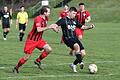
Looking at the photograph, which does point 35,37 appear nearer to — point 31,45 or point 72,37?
point 31,45

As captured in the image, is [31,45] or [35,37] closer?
[31,45]

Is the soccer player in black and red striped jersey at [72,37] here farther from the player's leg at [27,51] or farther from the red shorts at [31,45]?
the player's leg at [27,51]

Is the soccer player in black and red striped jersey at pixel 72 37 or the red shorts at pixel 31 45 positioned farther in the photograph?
the soccer player in black and red striped jersey at pixel 72 37

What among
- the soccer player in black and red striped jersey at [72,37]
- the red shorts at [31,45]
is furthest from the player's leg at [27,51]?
the soccer player in black and red striped jersey at [72,37]

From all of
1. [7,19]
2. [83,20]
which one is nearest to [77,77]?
[83,20]

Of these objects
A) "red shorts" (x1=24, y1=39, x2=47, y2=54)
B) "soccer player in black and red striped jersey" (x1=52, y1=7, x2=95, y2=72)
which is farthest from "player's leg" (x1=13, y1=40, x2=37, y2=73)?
"soccer player in black and red striped jersey" (x1=52, y1=7, x2=95, y2=72)

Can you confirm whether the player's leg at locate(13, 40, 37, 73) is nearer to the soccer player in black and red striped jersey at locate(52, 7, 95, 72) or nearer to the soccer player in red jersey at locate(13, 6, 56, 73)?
the soccer player in red jersey at locate(13, 6, 56, 73)

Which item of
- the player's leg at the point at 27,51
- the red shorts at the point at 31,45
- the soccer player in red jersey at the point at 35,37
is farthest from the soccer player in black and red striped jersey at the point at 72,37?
the player's leg at the point at 27,51

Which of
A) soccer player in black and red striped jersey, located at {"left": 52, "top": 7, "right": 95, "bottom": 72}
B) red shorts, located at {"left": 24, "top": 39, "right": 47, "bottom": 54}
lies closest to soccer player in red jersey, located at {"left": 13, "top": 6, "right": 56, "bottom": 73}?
red shorts, located at {"left": 24, "top": 39, "right": 47, "bottom": 54}

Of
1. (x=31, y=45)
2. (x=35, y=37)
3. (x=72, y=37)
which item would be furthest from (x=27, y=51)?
(x=72, y=37)

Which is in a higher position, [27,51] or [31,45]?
[31,45]

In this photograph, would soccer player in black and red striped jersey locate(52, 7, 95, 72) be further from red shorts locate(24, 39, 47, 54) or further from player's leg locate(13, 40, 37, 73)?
player's leg locate(13, 40, 37, 73)

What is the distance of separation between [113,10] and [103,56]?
1877 inches

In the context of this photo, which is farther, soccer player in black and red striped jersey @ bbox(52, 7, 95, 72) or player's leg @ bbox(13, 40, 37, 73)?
soccer player in black and red striped jersey @ bbox(52, 7, 95, 72)
